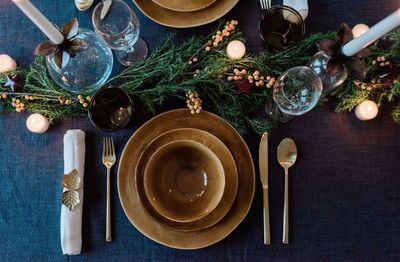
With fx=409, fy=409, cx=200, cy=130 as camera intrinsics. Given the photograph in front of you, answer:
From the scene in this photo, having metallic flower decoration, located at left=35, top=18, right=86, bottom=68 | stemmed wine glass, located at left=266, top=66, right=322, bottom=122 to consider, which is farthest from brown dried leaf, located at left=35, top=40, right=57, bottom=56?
stemmed wine glass, located at left=266, top=66, right=322, bottom=122

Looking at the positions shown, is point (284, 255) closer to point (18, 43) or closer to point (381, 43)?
point (381, 43)

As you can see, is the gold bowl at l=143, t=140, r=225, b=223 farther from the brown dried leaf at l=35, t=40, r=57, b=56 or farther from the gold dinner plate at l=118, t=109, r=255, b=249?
the brown dried leaf at l=35, t=40, r=57, b=56

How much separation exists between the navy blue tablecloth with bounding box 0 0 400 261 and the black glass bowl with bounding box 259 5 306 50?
0.04 m

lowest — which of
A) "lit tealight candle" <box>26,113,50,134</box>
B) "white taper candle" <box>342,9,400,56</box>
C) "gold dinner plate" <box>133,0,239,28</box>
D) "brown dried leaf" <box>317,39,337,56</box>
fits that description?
"lit tealight candle" <box>26,113,50,134</box>

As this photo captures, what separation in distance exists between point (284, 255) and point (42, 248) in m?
0.51

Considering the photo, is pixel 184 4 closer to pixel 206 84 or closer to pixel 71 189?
pixel 206 84

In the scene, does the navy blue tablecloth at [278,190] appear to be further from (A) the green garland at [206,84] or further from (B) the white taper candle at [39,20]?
(B) the white taper candle at [39,20]

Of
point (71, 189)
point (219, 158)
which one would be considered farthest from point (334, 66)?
point (71, 189)

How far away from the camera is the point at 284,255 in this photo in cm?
85

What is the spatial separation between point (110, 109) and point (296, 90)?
39 cm

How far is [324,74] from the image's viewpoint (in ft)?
2.72

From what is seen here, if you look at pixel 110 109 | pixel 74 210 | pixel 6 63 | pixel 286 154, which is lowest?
pixel 74 210

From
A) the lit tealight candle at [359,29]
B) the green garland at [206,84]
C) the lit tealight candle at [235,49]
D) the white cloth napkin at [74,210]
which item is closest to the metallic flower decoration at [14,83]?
the green garland at [206,84]

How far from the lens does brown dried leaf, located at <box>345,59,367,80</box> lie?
2.42 ft
